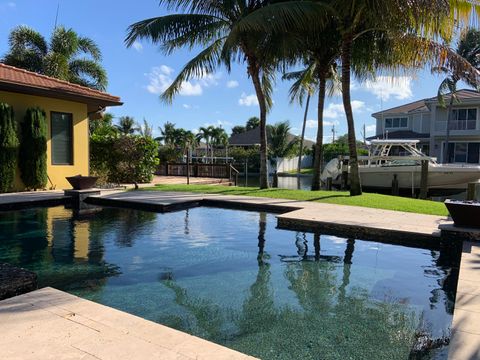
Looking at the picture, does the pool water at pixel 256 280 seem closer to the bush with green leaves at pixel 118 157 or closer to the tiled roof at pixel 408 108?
the bush with green leaves at pixel 118 157

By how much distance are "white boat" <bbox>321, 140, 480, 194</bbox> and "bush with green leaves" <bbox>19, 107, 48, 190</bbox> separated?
45.7 ft

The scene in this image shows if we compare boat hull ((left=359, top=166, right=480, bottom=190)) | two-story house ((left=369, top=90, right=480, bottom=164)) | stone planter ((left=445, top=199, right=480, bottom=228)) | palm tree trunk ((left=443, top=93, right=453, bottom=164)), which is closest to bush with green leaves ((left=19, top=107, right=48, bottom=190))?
stone planter ((left=445, top=199, right=480, bottom=228))

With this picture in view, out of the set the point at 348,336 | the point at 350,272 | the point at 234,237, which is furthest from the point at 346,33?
the point at 348,336

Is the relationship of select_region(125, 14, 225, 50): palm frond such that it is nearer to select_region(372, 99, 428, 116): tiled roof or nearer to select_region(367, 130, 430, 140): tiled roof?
select_region(367, 130, 430, 140): tiled roof

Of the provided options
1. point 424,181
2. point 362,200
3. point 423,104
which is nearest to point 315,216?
point 362,200

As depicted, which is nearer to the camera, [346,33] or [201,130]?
[346,33]

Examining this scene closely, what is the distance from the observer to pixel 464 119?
103 ft

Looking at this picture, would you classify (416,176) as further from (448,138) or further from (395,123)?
(395,123)

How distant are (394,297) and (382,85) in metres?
11.9

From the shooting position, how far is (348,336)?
381 centimetres

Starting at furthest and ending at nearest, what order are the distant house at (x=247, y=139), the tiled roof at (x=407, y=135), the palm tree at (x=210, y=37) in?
1. the distant house at (x=247, y=139)
2. the tiled roof at (x=407, y=135)
3. the palm tree at (x=210, y=37)

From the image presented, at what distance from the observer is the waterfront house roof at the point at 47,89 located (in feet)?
39.9

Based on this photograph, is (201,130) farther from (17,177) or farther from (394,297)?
(394,297)

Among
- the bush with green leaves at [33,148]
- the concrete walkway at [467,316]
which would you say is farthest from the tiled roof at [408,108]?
the concrete walkway at [467,316]
